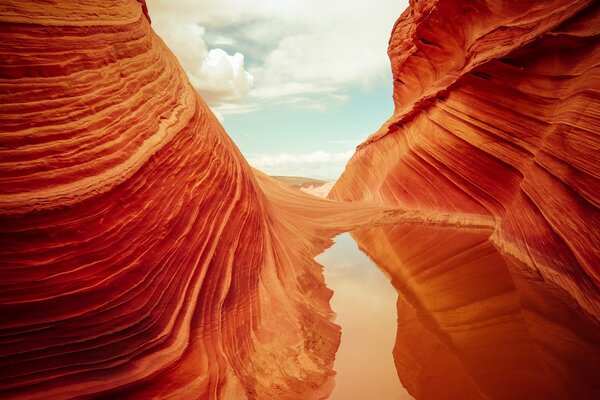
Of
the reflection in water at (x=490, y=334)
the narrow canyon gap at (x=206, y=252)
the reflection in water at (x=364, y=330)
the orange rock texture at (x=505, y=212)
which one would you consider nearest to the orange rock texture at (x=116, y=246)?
the narrow canyon gap at (x=206, y=252)

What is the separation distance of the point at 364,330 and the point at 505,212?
14.0 ft

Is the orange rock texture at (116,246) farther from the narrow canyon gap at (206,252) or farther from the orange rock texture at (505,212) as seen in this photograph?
the orange rock texture at (505,212)

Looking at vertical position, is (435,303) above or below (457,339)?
above

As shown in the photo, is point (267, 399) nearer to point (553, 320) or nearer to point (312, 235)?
point (553, 320)

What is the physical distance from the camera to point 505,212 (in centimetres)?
605

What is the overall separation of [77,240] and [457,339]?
127 inches

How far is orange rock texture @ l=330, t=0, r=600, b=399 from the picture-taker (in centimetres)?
258

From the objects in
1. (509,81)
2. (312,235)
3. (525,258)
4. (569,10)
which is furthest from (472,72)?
(312,235)

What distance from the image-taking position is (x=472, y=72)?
266 inches

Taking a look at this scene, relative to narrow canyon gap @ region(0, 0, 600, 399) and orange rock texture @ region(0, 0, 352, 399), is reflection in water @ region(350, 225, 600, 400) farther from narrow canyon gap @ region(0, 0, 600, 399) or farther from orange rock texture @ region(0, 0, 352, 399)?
orange rock texture @ region(0, 0, 352, 399)

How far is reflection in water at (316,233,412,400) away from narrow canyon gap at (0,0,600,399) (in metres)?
0.14

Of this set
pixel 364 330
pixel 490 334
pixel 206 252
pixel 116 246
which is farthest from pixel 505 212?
pixel 116 246

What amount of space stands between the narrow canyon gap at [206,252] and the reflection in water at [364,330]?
14cm

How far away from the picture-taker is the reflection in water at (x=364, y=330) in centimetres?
257
